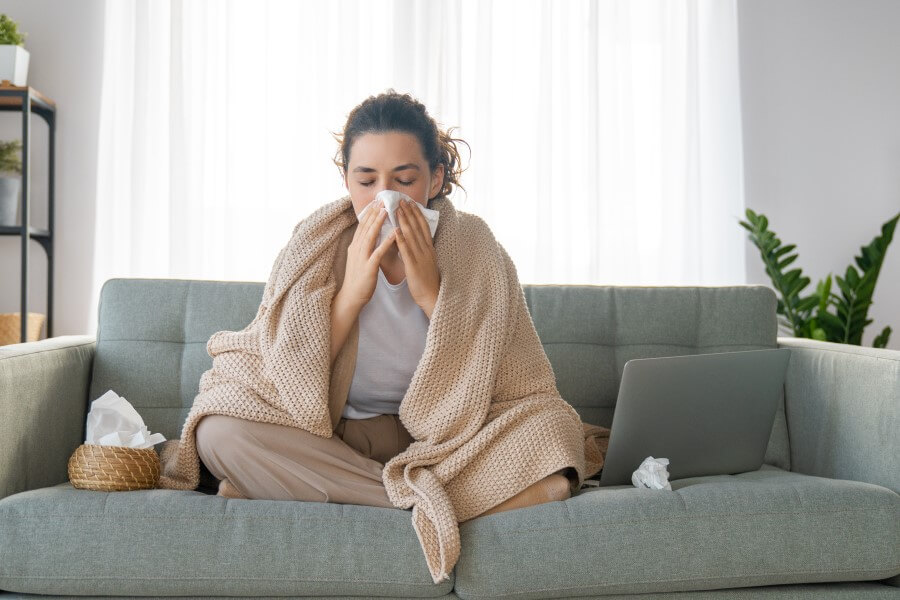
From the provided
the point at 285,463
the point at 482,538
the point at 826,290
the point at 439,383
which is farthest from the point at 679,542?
the point at 826,290

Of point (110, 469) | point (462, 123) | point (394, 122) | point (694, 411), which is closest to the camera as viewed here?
Result: point (110, 469)

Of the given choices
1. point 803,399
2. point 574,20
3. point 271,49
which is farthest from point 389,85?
point 803,399

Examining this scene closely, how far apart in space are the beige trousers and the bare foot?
197 mm

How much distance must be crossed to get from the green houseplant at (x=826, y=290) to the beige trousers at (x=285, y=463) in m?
1.89

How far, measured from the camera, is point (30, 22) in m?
3.03

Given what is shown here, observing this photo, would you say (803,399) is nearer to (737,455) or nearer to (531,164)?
(737,455)

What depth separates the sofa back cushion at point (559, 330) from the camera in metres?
1.94

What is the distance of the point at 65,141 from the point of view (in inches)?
119

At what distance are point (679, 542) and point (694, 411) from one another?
0.32m

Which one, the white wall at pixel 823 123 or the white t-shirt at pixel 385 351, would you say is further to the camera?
the white wall at pixel 823 123

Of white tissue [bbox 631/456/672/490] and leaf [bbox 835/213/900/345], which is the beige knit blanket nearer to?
white tissue [bbox 631/456/672/490]

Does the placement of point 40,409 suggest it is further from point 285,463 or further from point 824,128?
point 824,128

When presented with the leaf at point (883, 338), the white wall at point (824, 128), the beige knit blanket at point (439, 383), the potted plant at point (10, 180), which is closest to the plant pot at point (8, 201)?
the potted plant at point (10, 180)

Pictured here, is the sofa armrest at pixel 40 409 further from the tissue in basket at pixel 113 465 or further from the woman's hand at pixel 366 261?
the woman's hand at pixel 366 261
